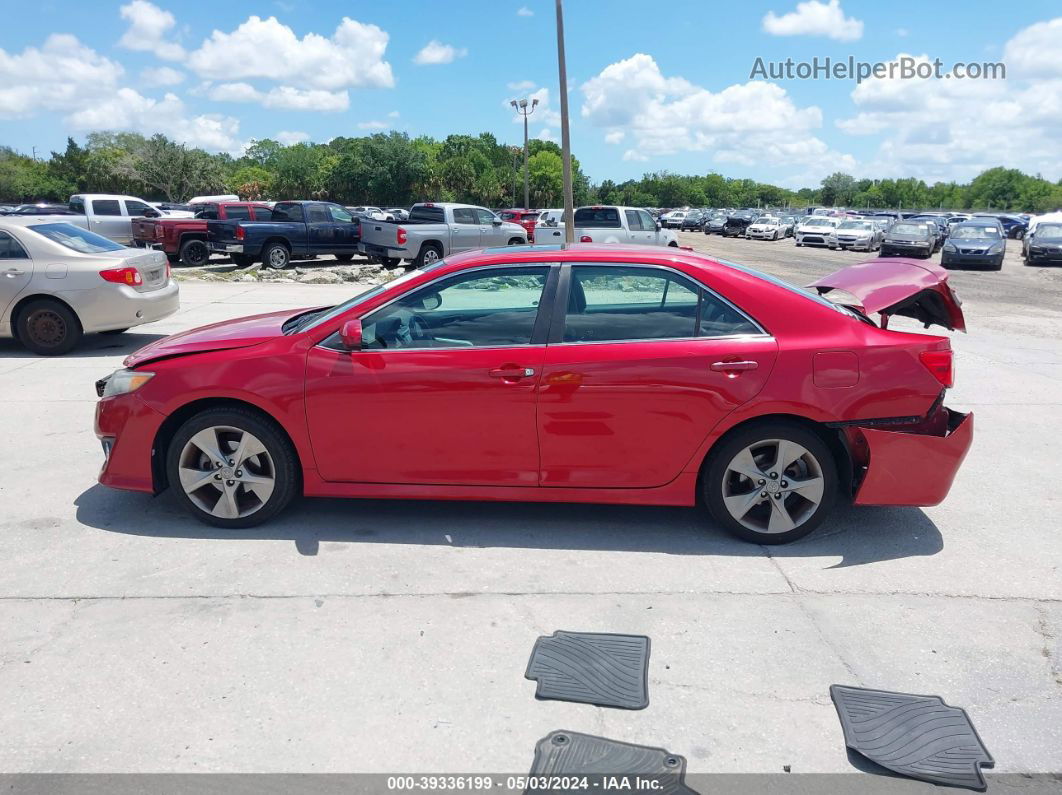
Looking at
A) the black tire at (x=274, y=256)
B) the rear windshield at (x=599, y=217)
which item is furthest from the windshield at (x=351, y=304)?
the rear windshield at (x=599, y=217)

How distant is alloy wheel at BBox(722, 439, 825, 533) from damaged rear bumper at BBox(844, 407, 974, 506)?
0.28 m

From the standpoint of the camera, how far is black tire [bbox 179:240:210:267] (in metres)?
22.2

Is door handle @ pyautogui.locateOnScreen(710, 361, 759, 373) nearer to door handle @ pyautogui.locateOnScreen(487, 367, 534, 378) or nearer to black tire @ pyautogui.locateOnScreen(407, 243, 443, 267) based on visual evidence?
door handle @ pyautogui.locateOnScreen(487, 367, 534, 378)

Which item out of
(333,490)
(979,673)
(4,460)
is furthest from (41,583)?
(979,673)

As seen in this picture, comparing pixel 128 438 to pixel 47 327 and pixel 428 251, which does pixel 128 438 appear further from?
pixel 428 251

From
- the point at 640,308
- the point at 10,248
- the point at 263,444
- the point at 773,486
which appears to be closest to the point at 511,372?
the point at 640,308

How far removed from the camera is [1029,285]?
2233 cm

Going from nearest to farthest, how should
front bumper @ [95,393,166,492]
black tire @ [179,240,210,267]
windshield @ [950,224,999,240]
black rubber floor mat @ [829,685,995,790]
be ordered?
black rubber floor mat @ [829,685,995,790]
front bumper @ [95,393,166,492]
black tire @ [179,240,210,267]
windshield @ [950,224,999,240]

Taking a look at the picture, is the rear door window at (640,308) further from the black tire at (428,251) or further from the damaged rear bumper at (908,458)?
the black tire at (428,251)

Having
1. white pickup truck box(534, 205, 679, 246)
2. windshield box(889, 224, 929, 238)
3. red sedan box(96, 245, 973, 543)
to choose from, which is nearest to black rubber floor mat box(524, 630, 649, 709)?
red sedan box(96, 245, 973, 543)

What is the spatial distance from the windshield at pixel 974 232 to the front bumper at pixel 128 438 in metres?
30.7

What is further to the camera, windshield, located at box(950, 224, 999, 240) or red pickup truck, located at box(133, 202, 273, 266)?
windshield, located at box(950, 224, 999, 240)

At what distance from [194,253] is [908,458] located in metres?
22.0

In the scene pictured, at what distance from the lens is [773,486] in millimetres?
4402
